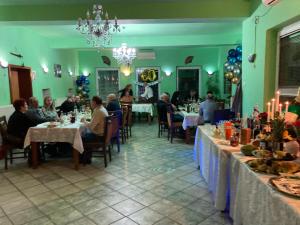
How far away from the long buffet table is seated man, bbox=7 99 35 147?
2.90 metres

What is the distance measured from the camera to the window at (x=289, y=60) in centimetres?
303

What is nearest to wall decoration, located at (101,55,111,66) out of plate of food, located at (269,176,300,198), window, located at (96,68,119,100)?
window, located at (96,68,119,100)

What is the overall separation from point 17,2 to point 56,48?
3575 mm

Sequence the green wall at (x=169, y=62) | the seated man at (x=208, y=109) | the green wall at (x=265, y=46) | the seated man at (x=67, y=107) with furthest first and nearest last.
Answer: the green wall at (x=169, y=62) < the seated man at (x=67, y=107) < the seated man at (x=208, y=109) < the green wall at (x=265, y=46)

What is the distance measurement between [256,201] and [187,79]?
8.52 metres

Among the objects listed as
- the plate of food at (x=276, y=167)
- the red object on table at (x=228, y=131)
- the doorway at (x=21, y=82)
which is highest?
the doorway at (x=21, y=82)

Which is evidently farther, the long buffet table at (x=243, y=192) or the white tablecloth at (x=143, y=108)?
the white tablecloth at (x=143, y=108)

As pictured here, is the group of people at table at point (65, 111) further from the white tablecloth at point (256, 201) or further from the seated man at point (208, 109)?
→ the white tablecloth at point (256, 201)

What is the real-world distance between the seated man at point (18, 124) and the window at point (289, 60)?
3932 millimetres

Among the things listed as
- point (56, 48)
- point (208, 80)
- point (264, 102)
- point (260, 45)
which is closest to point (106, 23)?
point (260, 45)

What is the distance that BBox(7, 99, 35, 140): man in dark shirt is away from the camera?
4.02 meters

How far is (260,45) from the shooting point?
374 centimetres

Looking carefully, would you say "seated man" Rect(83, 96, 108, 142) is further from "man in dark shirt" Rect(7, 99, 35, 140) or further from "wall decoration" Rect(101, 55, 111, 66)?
"wall decoration" Rect(101, 55, 111, 66)

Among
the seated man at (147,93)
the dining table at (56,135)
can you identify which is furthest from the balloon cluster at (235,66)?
the seated man at (147,93)
